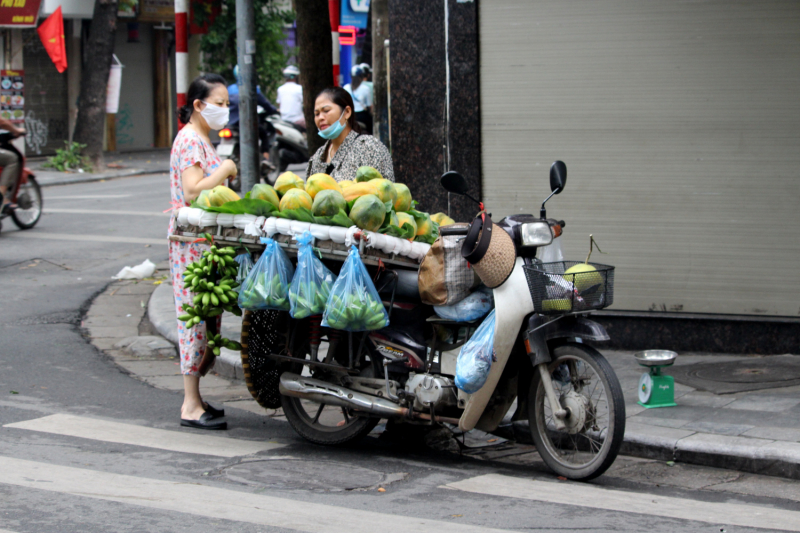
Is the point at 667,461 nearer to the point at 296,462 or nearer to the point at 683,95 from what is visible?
the point at 296,462

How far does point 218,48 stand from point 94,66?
5568 mm

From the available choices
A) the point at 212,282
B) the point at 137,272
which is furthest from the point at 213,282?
the point at 137,272

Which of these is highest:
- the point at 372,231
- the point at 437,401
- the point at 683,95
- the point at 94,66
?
the point at 94,66

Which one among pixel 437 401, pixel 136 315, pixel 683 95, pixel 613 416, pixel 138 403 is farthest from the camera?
pixel 136 315

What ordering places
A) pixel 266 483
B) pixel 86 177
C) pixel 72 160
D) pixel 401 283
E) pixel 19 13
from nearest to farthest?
1. pixel 266 483
2. pixel 401 283
3. pixel 86 177
4. pixel 19 13
5. pixel 72 160

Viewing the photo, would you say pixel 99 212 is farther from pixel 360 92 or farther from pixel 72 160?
pixel 72 160

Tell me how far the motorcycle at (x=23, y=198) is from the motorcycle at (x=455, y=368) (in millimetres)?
7549

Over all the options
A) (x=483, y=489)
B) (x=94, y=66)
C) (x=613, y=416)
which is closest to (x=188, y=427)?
(x=483, y=489)

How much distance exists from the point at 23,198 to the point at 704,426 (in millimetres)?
9374

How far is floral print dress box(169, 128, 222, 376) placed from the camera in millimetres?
5316

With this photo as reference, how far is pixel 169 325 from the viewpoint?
25.8ft

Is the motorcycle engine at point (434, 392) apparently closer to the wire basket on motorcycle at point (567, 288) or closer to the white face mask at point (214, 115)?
the wire basket on motorcycle at point (567, 288)

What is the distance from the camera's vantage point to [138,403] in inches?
236

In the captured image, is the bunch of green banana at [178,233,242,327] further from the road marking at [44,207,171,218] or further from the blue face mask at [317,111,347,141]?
the road marking at [44,207,171,218]
